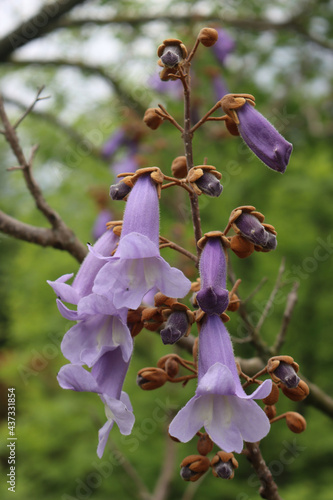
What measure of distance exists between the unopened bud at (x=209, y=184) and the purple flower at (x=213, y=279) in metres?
0.11

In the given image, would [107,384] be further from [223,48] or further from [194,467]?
[223,48]

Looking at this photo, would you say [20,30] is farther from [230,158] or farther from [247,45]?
[247,45]

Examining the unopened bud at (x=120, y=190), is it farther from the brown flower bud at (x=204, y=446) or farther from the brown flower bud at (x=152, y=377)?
the brown flower bud at (x=204, y=446)

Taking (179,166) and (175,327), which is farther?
(179,166)

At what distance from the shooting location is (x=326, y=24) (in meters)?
5.42

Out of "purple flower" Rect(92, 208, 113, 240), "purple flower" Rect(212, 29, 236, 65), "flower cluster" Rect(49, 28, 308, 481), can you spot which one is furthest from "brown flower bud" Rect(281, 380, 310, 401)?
"purple flower" Rect(212, 29, 236, 65)

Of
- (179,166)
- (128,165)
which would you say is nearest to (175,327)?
(179,166)

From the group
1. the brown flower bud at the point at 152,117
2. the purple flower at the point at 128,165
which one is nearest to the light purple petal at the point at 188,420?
the brown flower bud at the point at 152,117

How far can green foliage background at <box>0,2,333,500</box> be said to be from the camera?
3891 mm

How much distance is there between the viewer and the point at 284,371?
3.88 feet

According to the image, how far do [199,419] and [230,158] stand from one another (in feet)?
13.0

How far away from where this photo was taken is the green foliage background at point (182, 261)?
389 cm

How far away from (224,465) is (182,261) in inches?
108

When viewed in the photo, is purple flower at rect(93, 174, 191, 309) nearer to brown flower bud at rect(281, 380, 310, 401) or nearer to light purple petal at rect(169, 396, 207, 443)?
light purple petal at rect(169, 396, 207, 443)
